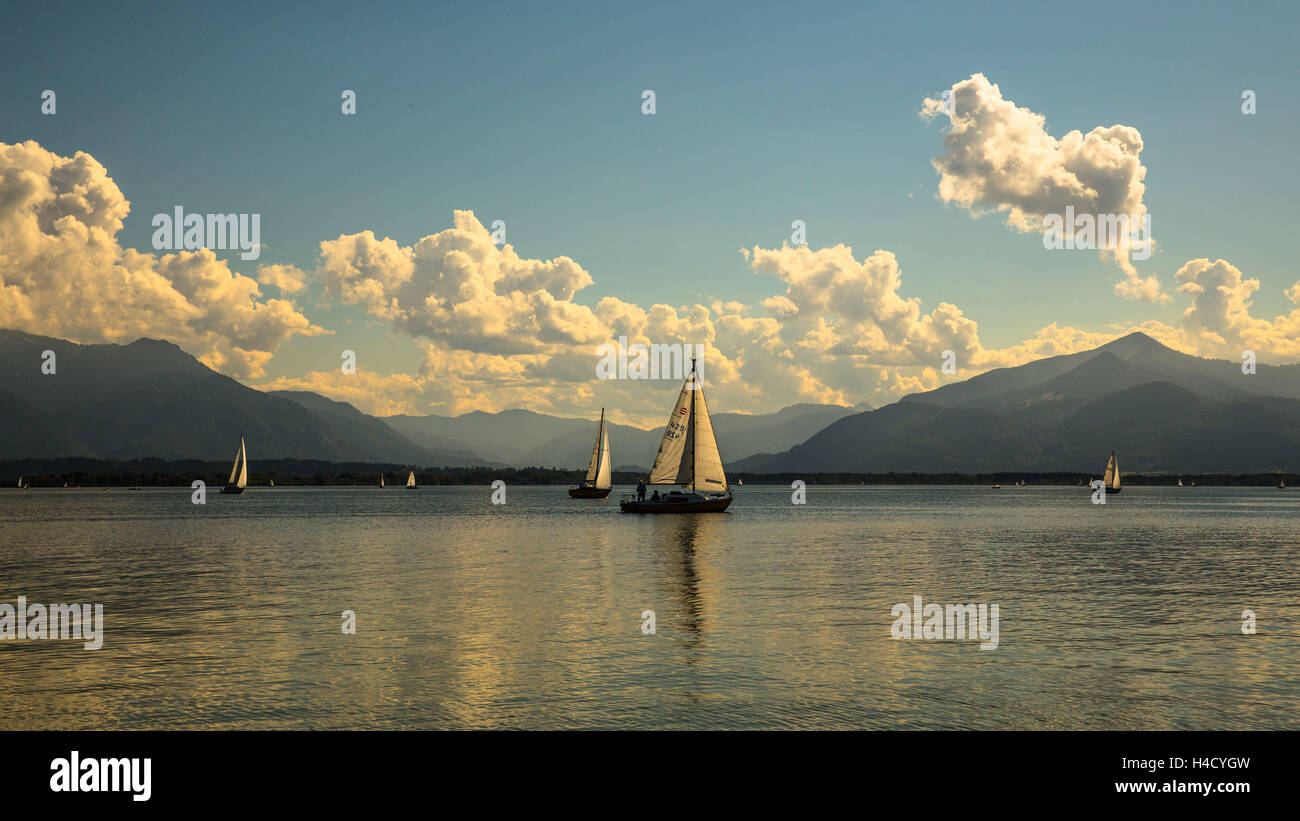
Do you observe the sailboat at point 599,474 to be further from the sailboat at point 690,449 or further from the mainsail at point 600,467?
the sailboat at point 690,449

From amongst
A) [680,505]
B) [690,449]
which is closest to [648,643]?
[690,449]

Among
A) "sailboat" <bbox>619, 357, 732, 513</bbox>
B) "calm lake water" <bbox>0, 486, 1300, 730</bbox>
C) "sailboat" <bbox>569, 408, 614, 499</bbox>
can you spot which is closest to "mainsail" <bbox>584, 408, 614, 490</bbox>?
"sailboat" <bbox>569, 408, 614, 499</bbox>

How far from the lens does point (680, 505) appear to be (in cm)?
12638

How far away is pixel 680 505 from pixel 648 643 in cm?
9420

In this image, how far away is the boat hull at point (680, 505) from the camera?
126312mm

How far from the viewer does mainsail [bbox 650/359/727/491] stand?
11294 cm

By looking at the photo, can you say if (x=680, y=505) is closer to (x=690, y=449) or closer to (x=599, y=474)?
(x=690, y=449)

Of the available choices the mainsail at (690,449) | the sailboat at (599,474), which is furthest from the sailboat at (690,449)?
the sailboat at (599,474)

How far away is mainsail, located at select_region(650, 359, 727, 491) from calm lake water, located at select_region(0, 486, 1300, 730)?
38.2 m

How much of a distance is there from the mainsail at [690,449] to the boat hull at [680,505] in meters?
7.53

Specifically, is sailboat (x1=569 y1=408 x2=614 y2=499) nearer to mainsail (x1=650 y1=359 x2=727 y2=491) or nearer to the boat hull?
the boat hull
